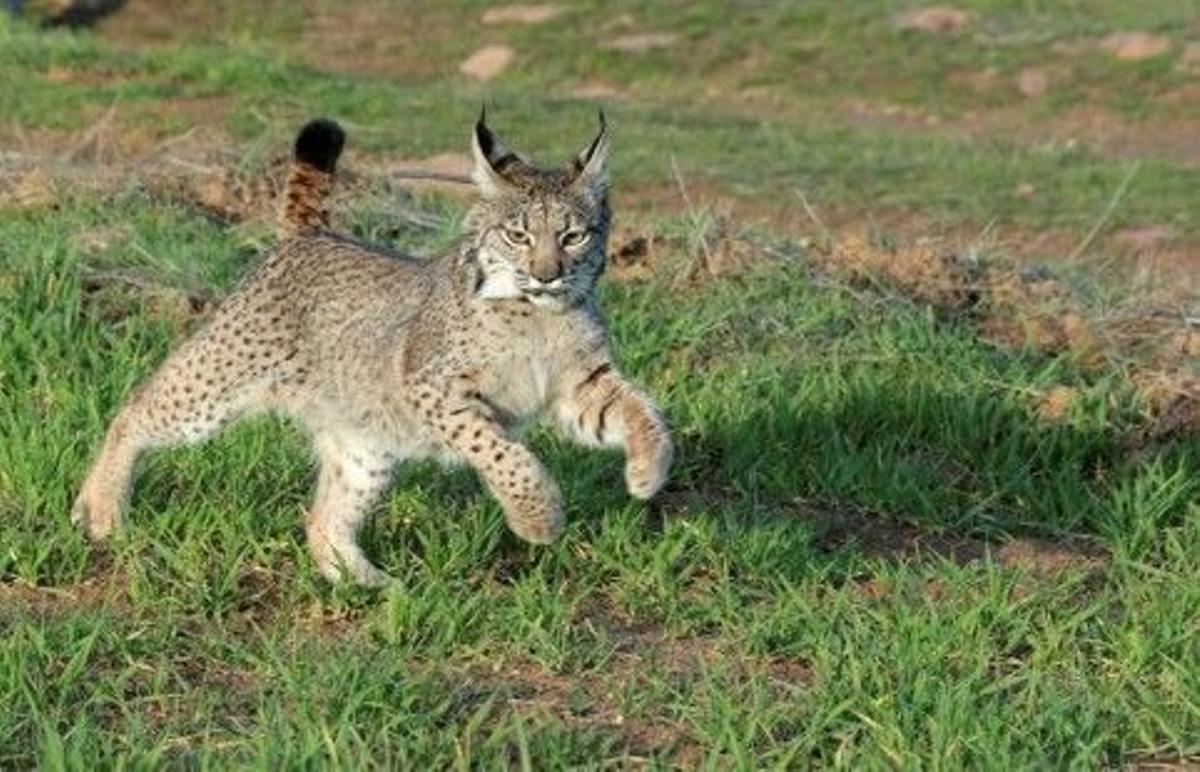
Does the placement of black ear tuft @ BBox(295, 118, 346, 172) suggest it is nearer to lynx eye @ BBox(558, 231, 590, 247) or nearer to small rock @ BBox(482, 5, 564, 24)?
lynx eye @ BBox(558, 231, 590, 247)

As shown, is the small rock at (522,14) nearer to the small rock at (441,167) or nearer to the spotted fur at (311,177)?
the small rock at (441,167)

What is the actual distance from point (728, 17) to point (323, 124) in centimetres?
1618

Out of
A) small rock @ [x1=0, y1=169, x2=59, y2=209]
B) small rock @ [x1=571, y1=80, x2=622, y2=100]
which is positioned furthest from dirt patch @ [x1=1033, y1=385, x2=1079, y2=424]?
small rock @ [x1=571, y1=80, x2=622, y2=100]

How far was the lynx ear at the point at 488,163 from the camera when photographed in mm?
6258

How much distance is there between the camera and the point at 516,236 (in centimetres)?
618

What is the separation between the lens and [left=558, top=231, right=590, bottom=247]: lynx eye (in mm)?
6133

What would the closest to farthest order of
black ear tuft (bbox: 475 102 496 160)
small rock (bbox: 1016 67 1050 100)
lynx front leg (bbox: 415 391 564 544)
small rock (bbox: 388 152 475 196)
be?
lynx front leg (bbox: 415 391 564 544) < black ear tuft (bbox: 475 102 496 160) < small rock (bbox: 388 152 475 196) < small rock (bbox: 1016 67 1050 100)

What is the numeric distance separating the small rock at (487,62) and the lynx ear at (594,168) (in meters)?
15.2

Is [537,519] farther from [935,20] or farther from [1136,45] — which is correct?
[935,20]

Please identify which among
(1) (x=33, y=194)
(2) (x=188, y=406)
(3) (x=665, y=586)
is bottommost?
(1) (x=33, y=194)

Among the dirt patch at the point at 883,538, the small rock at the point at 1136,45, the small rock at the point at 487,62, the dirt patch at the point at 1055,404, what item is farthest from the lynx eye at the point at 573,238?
the small rock at the point at 487,62

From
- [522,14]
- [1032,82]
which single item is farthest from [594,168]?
[522,14]

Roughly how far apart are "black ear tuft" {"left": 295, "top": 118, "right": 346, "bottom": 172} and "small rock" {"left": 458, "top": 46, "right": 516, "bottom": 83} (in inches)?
573

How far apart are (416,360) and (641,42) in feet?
52.1
